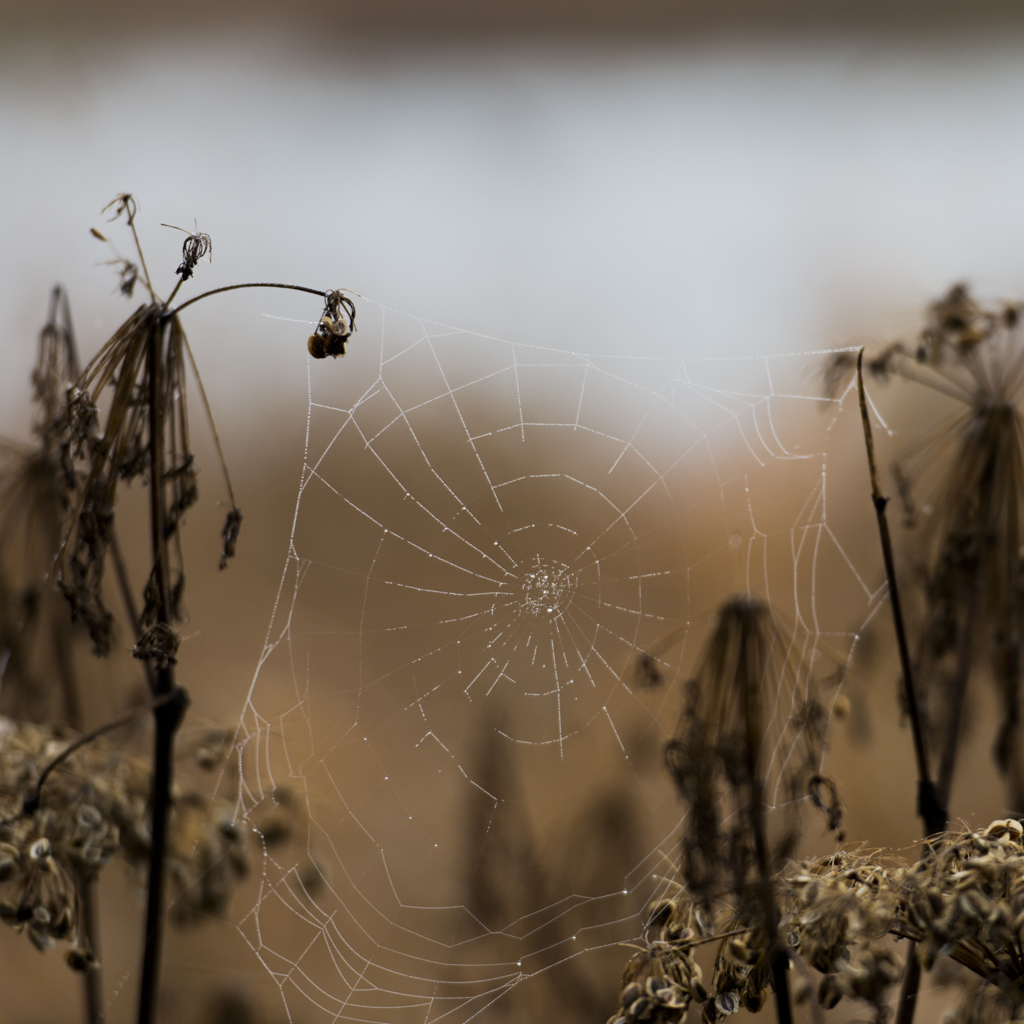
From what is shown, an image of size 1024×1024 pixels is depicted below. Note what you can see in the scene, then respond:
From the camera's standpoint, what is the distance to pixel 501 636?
1.98 metres

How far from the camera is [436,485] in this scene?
2.55 meters

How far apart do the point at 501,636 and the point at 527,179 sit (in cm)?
164

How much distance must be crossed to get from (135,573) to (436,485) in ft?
3.16

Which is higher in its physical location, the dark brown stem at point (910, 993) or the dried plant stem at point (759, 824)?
the dried plant stem at point (759, 824)

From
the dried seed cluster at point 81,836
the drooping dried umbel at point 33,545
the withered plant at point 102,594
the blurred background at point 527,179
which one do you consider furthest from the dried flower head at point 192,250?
the blurred background at point 527,179

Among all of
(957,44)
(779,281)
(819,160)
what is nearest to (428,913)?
(779,281)

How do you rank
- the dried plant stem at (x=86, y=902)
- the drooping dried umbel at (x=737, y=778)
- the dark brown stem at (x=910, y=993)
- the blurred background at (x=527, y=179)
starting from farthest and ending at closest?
the blurred background at (x=527, y=179) → the dried plant stem at (x=86, y=902) → the dark brown stem at (x=910, y=993) → the drooping dried umbel at (x=737, y=778)

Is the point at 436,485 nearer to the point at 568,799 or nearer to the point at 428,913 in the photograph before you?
the point at 568,799

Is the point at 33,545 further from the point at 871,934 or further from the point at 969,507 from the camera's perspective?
the point at 969,507

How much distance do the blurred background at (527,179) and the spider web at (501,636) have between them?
16cm

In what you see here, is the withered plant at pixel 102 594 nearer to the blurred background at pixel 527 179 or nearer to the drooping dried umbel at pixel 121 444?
the drooping dried umbel at pixel 121 444

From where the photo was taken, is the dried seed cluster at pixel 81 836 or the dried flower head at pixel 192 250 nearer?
the dried flower head at pixel 192 250

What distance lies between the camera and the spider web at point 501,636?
5.97 ft

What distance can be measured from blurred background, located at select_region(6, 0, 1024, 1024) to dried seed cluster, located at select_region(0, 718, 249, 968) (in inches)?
Answer: 44.6
